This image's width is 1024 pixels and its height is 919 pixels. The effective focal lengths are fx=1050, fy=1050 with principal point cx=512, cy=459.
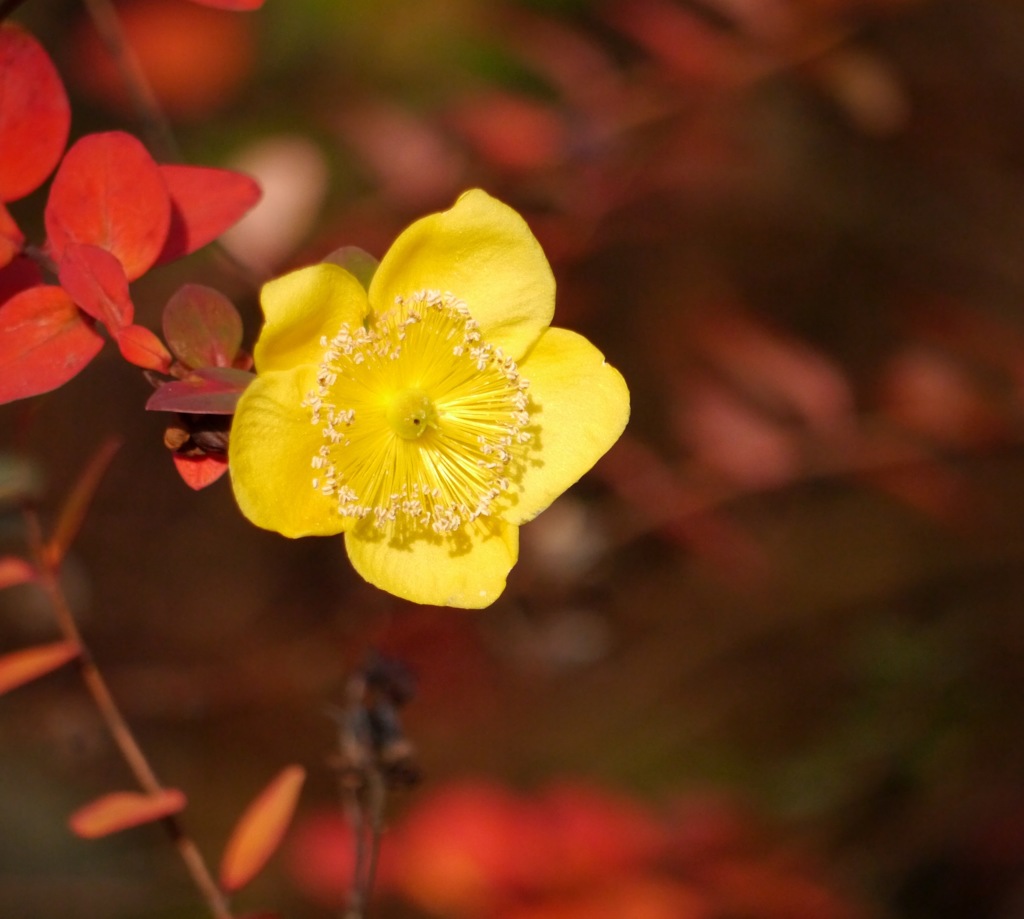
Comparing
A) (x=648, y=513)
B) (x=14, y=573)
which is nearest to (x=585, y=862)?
(x=648, y=513)

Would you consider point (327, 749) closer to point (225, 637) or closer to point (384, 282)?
point (225, 637)

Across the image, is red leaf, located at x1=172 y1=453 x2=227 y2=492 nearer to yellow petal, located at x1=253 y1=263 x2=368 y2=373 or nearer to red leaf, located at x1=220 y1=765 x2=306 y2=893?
yellow petal, located at x1=253 y1=263 x2=368 y2=373

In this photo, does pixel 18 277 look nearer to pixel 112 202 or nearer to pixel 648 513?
pixel 112 202

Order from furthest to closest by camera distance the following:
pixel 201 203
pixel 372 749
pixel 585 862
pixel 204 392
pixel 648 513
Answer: pixel 648 513, pixel 585 862, pixel 372 749, pixel 201 203, pixel 204 392

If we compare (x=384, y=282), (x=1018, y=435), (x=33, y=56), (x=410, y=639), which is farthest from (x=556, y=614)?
(x=33, y=56)

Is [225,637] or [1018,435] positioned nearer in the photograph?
[1018,435]

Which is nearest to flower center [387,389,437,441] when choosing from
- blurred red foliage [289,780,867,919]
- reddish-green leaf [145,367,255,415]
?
reddish-green leaf [145,367,255,415]
